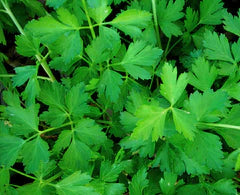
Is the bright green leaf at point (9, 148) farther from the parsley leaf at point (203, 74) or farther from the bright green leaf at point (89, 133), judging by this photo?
the parsley leaf at point (203, 74)

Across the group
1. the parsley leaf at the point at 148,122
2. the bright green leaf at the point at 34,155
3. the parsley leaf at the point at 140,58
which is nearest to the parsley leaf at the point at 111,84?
the parsley leaf at the point at 140,58

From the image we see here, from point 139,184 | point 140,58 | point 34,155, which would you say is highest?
point 140,58

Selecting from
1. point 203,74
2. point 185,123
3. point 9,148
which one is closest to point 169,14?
point 203,74

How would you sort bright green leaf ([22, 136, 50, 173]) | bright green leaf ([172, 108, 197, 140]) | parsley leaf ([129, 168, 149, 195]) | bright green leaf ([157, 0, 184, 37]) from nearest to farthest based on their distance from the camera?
1. bright green leaf ([172, 108, 197, 140])
2. bright green leaf ([22, 136, 50, 173])
3. parsley leaf ([129, 168, 149, 195])
4. bright green leaf ([157, 0, 184, 37])

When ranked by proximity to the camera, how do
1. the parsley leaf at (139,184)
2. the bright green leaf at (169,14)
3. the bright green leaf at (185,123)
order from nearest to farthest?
the bright green leaf at (185,123)
the parsley leaf at (139,184)
the bright green leaf at (169,14)

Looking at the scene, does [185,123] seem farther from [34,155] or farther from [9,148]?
[9,148]

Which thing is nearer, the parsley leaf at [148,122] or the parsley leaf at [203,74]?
the parsley leaf at [148,122]

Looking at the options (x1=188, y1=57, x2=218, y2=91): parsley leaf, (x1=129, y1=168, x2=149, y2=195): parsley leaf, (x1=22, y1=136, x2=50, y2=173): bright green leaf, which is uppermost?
Answer: (x1=188, y1=57, x2=218, y2=91): parsley leaf

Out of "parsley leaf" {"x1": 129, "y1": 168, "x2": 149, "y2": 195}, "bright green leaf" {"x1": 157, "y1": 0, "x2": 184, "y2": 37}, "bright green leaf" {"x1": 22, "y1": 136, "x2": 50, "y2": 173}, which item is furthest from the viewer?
"bright green leaf" {"x1": 157, "y1": 0, "x2": 184, "y2": 37}

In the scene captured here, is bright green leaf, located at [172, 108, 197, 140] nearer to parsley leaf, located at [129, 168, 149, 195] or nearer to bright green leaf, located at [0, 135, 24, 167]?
parsley leaf, located at [129, 168, 149, 195]

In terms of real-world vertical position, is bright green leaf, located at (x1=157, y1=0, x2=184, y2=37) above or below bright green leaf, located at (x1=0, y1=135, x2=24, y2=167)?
above

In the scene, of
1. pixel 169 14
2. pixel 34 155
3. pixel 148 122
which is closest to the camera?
pixel 148 122

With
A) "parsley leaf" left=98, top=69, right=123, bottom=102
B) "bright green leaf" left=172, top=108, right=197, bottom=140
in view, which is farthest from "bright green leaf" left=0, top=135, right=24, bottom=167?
"bright green leaf" left=172, top=108, right=197, bottom=140

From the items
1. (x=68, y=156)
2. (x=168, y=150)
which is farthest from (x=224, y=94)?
(x=68, y=156)
